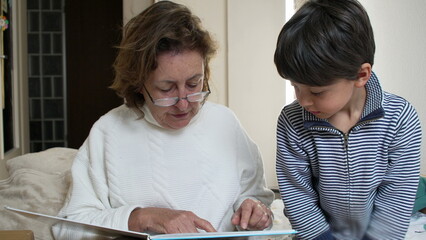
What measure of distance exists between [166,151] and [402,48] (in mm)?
1457

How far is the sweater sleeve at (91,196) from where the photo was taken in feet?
3.76

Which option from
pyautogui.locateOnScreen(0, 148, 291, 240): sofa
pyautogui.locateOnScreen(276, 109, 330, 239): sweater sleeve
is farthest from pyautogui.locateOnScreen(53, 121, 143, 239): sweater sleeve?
pyautogui.locateOnScreen(276, 109, 330, 239): sweater sleeve

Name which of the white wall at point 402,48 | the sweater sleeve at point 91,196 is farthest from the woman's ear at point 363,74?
the white wall at point 402,48

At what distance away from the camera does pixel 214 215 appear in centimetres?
129

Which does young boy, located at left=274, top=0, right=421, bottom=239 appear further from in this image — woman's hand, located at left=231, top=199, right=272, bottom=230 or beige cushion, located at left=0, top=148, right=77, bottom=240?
beige cushion, located at left=0, top=148, right=77, bottom=240

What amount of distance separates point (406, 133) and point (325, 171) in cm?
23

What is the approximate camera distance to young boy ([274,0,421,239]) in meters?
0.93

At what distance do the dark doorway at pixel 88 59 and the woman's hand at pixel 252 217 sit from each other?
4.32m

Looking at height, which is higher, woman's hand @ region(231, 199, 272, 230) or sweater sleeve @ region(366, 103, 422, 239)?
sweater sleeve @ region(366, 103, 422, 239)

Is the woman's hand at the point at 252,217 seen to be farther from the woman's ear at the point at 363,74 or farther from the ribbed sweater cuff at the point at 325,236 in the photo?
the woman's ear at the point at 363,74

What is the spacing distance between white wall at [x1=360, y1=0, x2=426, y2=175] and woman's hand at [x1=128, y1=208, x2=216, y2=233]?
4.55ft

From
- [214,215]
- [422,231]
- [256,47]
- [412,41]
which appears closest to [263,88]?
[256,47]

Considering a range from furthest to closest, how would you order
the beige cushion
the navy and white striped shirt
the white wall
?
the white wall → the beige cushion → the navy and white striped shirt

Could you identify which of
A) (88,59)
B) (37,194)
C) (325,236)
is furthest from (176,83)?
(88,59)
